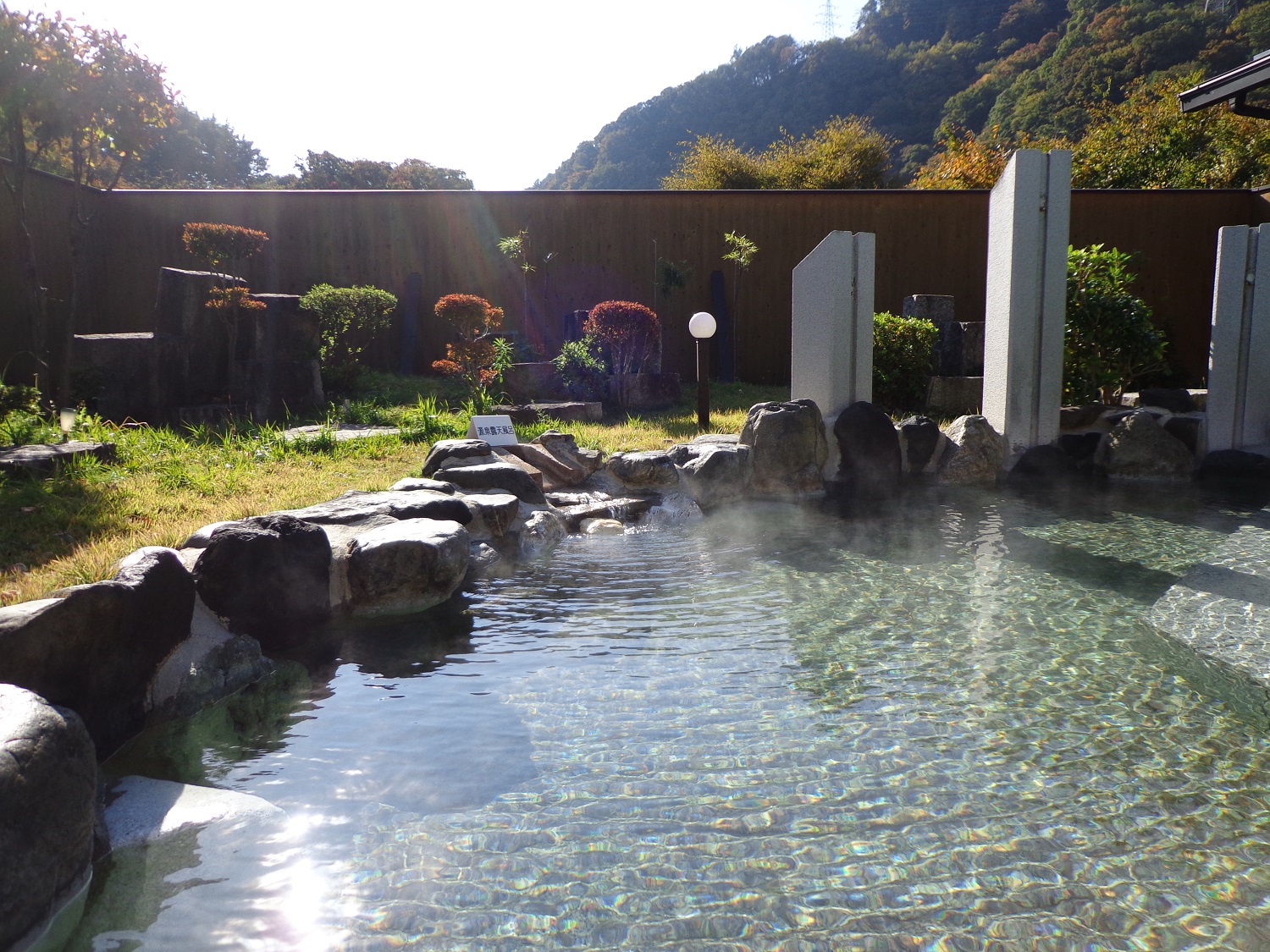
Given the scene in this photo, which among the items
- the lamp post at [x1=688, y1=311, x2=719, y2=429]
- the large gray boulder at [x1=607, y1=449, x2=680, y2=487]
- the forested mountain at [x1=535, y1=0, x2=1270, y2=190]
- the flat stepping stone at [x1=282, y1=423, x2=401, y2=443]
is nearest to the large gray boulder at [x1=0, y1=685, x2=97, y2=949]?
the large gray boulder at [x1=607, y1=449, x2=680, y2=487]

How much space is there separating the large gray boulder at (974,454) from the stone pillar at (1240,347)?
1791mm

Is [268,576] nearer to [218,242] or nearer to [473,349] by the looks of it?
[473,349]

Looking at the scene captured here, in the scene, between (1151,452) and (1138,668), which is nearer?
(1138,668)

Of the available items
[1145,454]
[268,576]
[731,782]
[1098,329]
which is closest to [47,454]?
[268,576]

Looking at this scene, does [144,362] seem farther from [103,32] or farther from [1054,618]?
[1054,618]

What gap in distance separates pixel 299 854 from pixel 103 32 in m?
7.94

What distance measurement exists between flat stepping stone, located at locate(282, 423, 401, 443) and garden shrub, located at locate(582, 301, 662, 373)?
2.49m

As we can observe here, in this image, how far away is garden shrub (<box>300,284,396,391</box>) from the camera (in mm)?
9250

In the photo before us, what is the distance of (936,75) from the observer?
2950cm

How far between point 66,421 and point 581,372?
177 inches

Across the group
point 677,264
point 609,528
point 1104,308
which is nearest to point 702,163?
point 677,264

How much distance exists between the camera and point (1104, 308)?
8062 mm

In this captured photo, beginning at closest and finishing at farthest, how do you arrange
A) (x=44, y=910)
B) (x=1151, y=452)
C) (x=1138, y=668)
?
(x=44, y=910) < (x=1138, y=668) < (x=1151, y=452)

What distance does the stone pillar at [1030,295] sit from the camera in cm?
672
